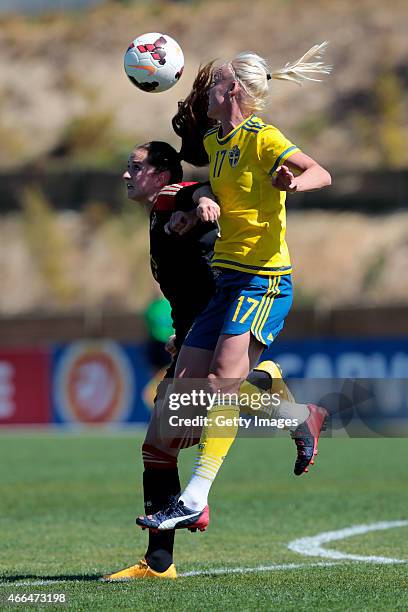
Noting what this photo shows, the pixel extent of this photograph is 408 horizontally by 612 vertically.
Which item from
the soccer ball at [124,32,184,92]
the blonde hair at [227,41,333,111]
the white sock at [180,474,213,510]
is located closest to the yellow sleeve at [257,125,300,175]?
the blonde hair at [227,41,333,111]

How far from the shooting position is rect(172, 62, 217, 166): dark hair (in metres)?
6.07

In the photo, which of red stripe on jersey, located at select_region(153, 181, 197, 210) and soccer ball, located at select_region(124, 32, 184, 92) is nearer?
red stripe on jersey, located at select_region(153, 181, 197, 210)

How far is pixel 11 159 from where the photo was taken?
40406 mm

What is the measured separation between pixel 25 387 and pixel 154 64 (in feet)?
46.1

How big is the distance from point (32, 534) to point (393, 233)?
997 inches

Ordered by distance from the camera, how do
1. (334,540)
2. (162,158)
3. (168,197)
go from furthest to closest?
(334,540), (162,158), (168,197)

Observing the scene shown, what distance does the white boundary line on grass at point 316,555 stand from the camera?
18.8ft

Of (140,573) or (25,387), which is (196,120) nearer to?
(140,573)

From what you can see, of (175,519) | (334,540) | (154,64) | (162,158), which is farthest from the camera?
(334,540)

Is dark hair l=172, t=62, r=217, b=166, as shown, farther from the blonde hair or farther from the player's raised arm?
the player's raised arm

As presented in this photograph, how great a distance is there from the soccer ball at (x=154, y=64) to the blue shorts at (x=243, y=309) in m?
1.32

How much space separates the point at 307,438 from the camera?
5.68 m

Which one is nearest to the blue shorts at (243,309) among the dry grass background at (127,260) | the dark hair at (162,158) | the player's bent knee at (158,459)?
the player's bent knee at (158,459)

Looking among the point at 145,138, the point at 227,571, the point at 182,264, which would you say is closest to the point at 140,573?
the point at 227,571
